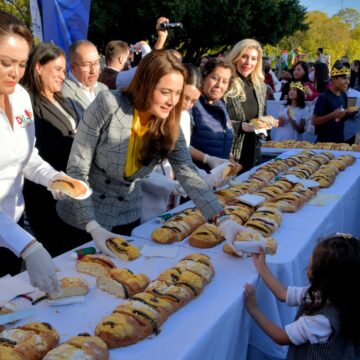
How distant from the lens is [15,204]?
189cm

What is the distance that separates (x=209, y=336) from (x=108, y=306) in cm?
35

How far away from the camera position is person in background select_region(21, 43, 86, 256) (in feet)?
8.23

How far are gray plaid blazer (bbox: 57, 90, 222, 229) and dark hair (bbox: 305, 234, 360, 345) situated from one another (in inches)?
26.0

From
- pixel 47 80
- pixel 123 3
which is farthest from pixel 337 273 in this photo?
pixel 123 3

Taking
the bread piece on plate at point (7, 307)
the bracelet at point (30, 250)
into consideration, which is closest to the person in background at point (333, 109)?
the bracelet at point (30, 250)

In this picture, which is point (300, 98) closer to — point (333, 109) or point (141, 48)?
point (333, 109)

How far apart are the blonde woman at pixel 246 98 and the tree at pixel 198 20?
49.4 ft

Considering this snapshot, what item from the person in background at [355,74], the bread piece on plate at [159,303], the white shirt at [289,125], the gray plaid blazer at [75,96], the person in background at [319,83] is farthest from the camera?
the person in background at [355,74]

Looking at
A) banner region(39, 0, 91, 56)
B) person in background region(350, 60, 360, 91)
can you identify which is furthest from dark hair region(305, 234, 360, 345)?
person in background region(350, 60, 360, 91)

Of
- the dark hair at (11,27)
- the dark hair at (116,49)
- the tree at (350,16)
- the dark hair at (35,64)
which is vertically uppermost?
the tree at (350,16)

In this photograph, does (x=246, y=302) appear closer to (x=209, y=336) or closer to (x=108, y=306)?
(x=209, y=336)

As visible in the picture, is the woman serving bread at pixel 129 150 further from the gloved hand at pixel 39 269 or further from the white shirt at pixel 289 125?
the white shirt at pixel 289 125

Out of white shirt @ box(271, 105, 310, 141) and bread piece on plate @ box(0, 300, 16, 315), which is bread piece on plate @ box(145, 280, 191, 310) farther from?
white shirt @ box(271, 105, 310, 141)

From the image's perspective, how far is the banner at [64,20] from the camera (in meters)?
4.03
